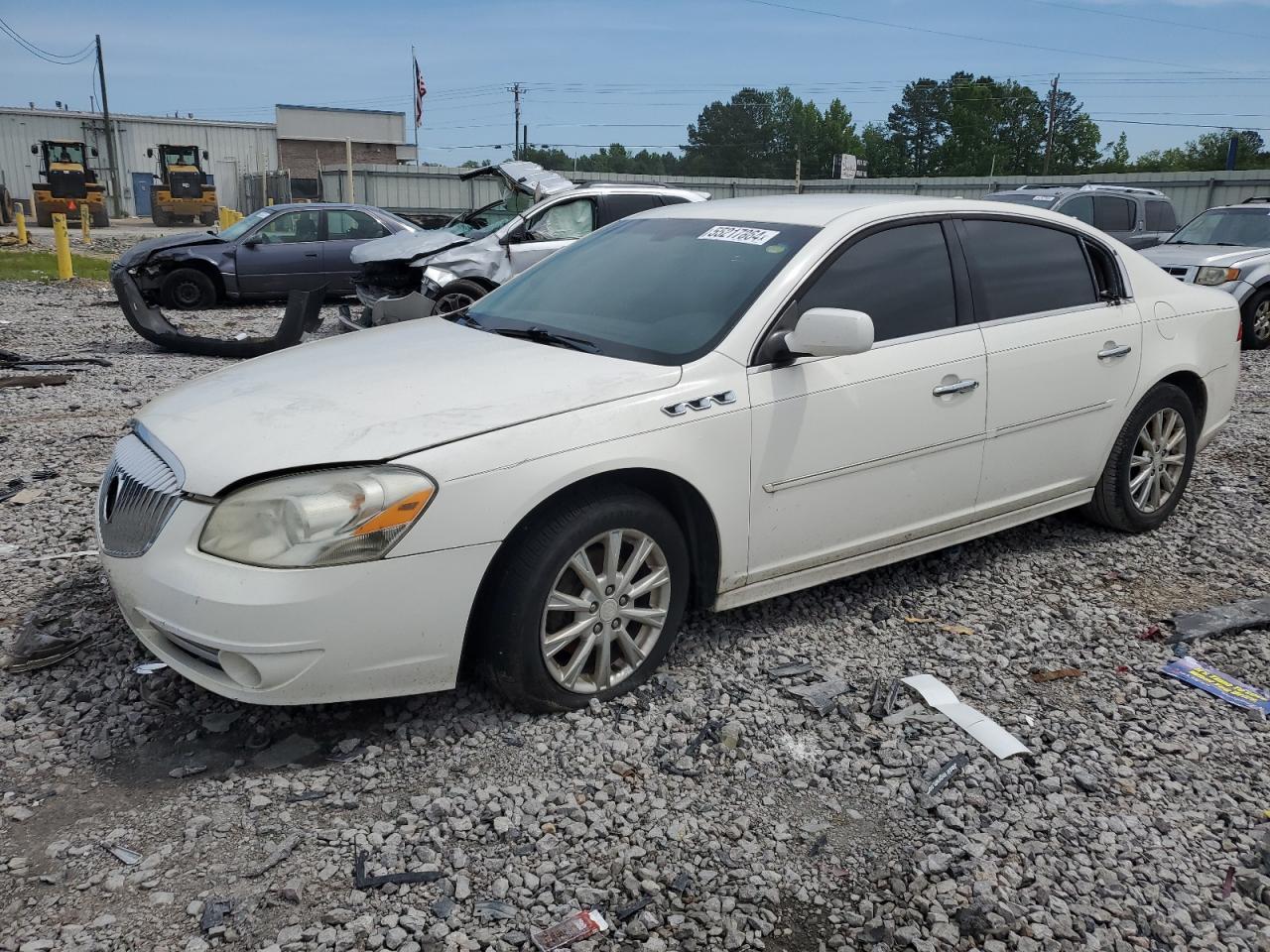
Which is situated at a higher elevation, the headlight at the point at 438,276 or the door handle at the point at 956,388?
the door handle at the point at 956,388

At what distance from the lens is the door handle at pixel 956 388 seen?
13.7 ft

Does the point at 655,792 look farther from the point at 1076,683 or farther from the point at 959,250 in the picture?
the point at 959,250

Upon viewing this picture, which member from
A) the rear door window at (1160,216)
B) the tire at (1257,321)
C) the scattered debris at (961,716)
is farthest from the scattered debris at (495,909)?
the rear door window at (1160,216)

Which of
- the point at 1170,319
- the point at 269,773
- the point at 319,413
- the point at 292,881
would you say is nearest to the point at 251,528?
the point at 319,413

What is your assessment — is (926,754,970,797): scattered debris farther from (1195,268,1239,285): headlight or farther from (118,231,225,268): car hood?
(118,231,225,268): car hood

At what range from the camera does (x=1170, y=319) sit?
518cm

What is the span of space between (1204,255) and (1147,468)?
8301mm

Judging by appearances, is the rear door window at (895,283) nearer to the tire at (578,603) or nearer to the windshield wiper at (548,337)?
the windshield wiper at (548,337)

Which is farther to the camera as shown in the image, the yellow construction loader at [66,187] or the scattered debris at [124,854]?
the yellow construction loader at [66,187]

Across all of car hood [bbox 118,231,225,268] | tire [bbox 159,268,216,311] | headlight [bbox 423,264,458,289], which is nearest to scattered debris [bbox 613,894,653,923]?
headlight [bbox 423,264,458,289]

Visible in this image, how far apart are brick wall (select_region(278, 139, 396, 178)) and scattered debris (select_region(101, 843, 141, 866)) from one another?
67.5m

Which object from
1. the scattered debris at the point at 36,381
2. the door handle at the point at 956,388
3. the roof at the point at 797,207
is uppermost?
the roof at the point at 797,207

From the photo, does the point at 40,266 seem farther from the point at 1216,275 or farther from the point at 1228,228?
the point at 1228,228

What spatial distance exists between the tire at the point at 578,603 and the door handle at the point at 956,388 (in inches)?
51.1
